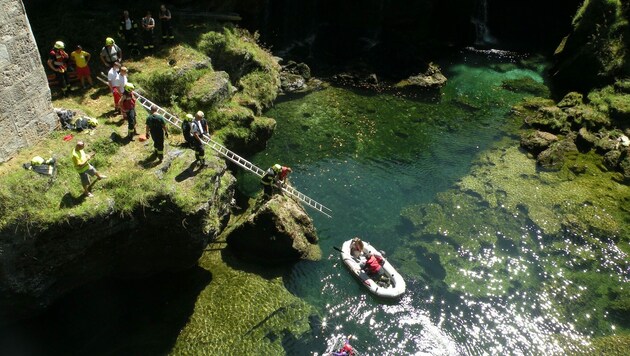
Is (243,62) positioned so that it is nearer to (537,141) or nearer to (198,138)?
(198,138)

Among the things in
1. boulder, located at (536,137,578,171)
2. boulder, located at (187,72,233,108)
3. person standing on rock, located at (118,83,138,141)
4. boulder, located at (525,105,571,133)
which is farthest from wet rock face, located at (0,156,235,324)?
boulder, located at (525,105,571,133)

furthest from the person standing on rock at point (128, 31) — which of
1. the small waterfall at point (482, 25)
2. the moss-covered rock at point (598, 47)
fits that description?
the small waterfall at point (482, 25)

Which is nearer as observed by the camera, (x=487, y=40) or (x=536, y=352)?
(x=536, y=352)

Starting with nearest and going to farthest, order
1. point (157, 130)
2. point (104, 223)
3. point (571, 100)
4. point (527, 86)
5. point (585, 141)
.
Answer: point (104, 223)
point (157, 130)
point (585, 141)
point (571, 100)
point (527, 86)

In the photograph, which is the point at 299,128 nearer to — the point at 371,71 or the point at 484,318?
the point at 371,71

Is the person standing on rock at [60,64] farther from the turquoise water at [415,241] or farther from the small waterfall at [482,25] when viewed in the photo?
the small waterfall at [482,25]

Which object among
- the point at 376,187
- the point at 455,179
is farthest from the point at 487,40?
the point at 376,187

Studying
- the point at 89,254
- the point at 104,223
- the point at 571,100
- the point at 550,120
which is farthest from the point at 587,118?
the point at 89,254
